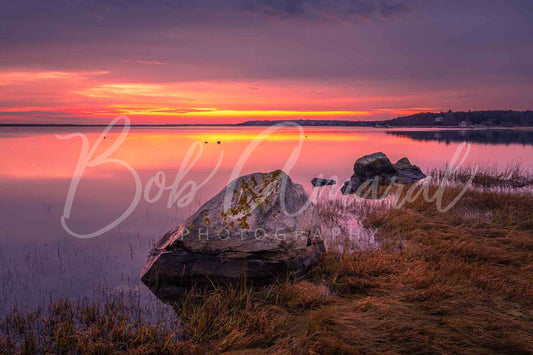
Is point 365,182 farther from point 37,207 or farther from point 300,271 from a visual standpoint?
point 37,207

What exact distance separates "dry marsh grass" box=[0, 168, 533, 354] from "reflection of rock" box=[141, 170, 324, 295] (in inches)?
13.7

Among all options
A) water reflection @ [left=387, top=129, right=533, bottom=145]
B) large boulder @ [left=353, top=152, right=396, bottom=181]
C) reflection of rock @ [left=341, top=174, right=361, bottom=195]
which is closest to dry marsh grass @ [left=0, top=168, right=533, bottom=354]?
reflection of rock @ [left=341, top=174, right=361, bottom=195]

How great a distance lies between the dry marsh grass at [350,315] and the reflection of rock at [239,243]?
0.35m

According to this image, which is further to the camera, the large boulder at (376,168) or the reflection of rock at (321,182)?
the large boulder at (376,168)

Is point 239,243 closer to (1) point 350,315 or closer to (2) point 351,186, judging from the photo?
(1) point 350,315

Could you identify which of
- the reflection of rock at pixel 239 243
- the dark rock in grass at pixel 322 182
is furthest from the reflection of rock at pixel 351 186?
the reflection of rock at pixel 239 243

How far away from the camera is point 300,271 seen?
6.29 meters

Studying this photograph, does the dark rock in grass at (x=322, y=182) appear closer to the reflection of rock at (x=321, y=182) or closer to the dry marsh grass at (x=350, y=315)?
the reflection of rock at (x=321, y=182)

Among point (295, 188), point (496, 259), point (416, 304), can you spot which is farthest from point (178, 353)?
point (496, 259)

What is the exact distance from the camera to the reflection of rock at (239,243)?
6047 millimetres

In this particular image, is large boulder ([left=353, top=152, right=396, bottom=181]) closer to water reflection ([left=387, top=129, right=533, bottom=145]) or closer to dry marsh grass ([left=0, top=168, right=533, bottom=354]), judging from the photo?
dry marsh grass ([left=0, top=168, right=533, bottom=354])

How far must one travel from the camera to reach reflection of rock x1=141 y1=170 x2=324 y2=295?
6.05m

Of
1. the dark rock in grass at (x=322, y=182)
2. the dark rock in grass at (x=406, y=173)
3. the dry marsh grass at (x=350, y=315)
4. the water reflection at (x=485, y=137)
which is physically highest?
the water reflection at (x=485, y=137)

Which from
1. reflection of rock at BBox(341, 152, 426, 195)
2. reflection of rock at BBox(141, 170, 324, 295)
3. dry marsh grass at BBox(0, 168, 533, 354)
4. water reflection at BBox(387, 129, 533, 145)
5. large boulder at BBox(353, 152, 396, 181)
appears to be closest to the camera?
dry marsh grass at BBox(0, 168, 533, 354)
